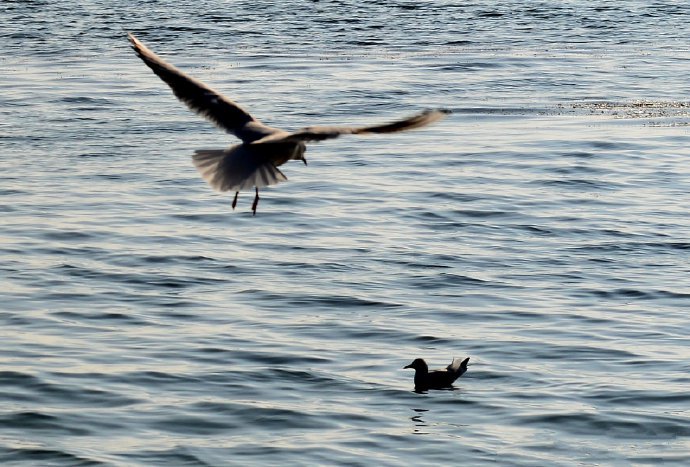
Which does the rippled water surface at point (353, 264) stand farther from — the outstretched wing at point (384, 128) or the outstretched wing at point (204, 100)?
the outstretched wing at point (384, 128)

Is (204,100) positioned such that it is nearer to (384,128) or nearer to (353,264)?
(384,128)

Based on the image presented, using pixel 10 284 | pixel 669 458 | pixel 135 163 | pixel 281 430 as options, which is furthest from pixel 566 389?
pixel 135 163

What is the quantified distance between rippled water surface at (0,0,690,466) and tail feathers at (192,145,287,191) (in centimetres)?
334

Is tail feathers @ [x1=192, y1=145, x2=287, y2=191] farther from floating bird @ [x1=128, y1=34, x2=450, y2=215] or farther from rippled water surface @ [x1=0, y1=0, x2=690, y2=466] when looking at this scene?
rippled water surface @ [x1=0, y1=0, x2=690, y2=466]

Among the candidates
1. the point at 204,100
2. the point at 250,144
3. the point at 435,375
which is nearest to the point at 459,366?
the point at 435,375

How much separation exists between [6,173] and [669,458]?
11.4 meters

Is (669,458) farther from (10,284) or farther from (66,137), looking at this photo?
(66,137)

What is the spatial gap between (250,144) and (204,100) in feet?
3.14

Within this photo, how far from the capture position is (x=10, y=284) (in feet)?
51.9

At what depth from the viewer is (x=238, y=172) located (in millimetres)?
8430

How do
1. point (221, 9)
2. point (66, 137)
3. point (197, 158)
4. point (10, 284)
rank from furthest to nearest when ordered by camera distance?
point (221, 9) → point (66, 137) → point (10, 284) → point (197, 158)

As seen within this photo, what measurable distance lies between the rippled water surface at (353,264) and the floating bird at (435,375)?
4.8 inches

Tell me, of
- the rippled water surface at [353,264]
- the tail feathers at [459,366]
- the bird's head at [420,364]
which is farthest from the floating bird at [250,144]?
the tail feathers at [459,366]

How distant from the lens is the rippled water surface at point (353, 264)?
1206 centimetres
